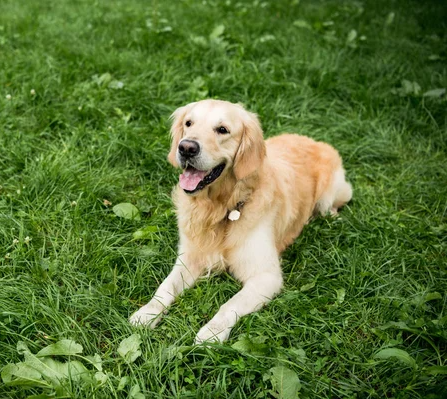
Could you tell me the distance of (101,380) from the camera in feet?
6.39

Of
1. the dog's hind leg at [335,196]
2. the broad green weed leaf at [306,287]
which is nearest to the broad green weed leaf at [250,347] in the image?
the broad green weed leaf at [306,287]

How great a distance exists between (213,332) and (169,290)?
0.41 m

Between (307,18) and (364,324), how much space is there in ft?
16.6

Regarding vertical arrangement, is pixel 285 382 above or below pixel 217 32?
below

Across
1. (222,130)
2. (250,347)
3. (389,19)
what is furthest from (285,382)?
(389,19)

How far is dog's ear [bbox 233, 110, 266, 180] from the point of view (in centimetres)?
262

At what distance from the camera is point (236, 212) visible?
8.84ft

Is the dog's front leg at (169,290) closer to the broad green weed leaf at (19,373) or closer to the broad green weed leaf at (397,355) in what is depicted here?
the broad green weed leaf at (19,373)

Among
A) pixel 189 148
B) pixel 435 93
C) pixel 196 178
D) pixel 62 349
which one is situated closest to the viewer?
pixel 62 349

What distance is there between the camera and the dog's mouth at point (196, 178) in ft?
8.35

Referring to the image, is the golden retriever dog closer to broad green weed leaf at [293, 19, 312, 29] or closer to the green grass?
the green grass

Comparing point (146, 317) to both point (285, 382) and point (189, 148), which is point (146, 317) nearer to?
point (285, 382)

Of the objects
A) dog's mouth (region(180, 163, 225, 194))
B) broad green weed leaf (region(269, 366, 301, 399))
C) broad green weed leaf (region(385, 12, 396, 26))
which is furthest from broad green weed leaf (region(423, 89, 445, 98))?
broad green weed leaf (region(269, 366, 301, 399))

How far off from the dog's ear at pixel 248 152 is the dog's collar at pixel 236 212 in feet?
0.60
